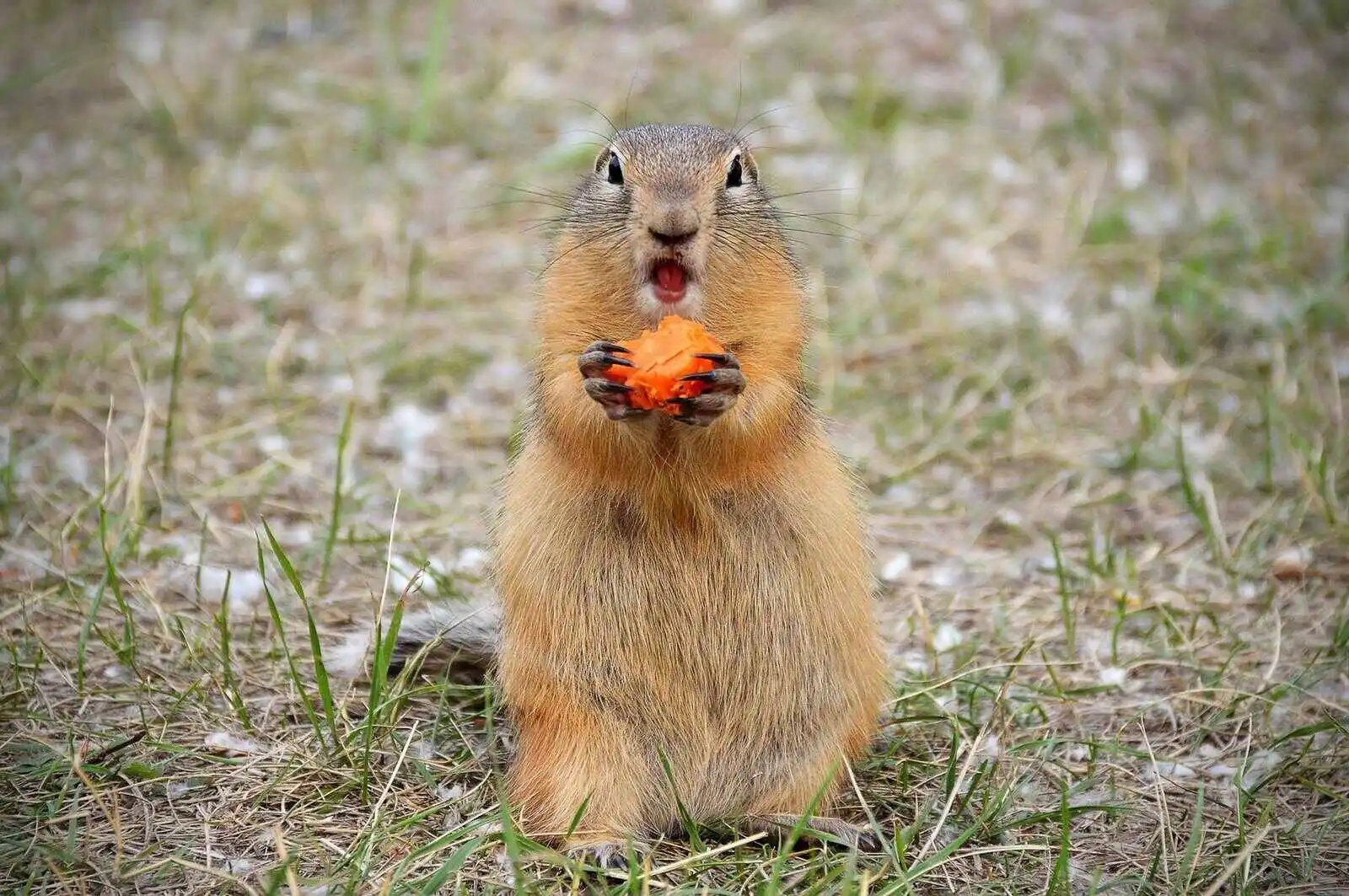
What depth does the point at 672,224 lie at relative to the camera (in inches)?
131

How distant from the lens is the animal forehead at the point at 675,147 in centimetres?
355

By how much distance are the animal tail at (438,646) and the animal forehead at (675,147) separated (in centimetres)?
131

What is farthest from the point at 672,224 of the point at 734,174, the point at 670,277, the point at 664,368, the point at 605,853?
the point at 605,853

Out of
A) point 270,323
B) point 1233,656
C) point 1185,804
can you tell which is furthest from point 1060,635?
point 270,323

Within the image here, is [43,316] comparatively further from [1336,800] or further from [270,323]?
[1336,800]

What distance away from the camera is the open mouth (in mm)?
3457

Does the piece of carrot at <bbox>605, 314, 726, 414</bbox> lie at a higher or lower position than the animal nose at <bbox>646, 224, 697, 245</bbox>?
lower

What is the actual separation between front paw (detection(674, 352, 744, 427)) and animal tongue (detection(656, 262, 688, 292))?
224 millimetres

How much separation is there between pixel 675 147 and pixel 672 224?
15.5 inches

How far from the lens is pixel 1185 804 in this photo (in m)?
3.81

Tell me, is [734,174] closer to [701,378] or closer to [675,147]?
[675,147]

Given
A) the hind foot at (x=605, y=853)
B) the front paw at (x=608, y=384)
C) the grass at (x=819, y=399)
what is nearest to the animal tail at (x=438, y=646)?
the grass at (x=819, y=399)

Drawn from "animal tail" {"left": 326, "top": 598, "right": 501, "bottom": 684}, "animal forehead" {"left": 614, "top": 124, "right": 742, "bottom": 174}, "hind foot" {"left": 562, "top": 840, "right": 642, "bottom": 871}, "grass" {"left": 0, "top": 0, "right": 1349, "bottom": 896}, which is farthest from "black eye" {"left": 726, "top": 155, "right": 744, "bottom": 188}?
"hind foot" {"left": 562, "top": 840, "right": 642, "bottom": 871}

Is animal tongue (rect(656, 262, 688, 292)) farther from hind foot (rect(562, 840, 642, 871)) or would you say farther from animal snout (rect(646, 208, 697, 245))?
hind foot (rect(562, 840, 642, 871))
